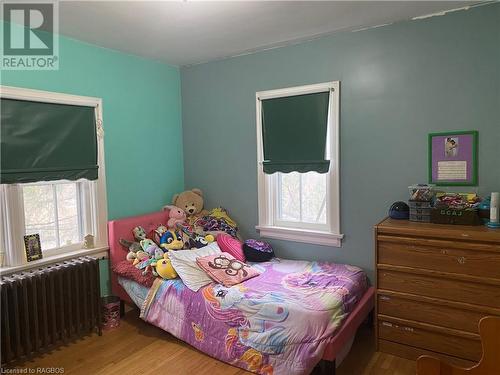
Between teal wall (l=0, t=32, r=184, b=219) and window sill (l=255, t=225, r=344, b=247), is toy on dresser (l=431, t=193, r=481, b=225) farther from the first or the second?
teal wall (l=0, t=32, r=184, b=219)

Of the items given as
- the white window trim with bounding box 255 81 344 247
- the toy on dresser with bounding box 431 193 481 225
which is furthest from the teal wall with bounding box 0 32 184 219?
the toy on dresser with bounding box 431 193 481 225

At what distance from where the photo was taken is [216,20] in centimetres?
267

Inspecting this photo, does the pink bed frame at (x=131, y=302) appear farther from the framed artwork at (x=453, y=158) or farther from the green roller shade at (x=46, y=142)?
the framed artwork at (x=453, y=158)

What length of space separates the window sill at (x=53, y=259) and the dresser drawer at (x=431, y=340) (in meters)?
2.48

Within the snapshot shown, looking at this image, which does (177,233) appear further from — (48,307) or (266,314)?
(266,314)

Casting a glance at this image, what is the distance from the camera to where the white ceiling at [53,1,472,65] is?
7.99ft

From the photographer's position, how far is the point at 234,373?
242 cm

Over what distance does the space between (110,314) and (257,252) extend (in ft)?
4.71

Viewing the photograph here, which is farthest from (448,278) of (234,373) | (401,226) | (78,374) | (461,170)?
(78,374)

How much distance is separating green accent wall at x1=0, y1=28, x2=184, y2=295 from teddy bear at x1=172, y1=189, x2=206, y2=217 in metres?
0.15

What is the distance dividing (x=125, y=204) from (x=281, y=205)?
1.58 m

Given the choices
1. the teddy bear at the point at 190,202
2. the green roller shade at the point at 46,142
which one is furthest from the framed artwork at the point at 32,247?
the teddy bear at the point at 190,202

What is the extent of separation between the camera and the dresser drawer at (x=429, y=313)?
89.8 inches

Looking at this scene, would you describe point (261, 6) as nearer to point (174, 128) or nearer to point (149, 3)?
point (149, 3)
